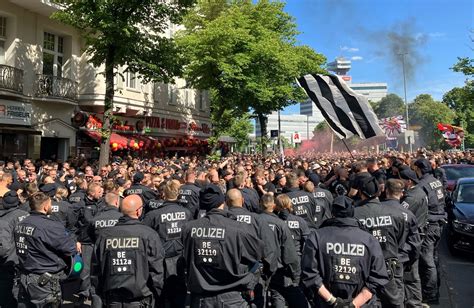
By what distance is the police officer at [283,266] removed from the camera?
518 cm

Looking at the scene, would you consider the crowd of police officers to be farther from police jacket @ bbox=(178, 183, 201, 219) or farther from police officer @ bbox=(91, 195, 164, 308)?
police jacket @ bbox=(178, 183, 201, 219)

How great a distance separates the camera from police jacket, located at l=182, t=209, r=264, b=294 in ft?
13.0

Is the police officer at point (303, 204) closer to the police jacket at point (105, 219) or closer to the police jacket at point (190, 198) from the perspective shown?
the police jacket at point (190, 198)

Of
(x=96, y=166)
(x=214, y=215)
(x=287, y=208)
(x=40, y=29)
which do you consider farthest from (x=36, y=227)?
(x=40, y=29)

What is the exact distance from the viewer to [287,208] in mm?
5805

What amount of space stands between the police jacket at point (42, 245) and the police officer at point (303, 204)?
10.9 feet

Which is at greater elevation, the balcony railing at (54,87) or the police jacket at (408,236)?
the balcony railing at (54,87)

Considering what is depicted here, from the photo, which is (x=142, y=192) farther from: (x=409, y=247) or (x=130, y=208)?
(x=409, y=247)

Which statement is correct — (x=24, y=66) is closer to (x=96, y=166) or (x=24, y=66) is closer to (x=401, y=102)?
(x=96, y=166)

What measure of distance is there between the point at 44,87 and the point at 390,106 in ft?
303

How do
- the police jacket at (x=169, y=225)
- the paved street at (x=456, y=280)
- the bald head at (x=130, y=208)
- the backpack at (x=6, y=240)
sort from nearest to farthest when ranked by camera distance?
1. the bald head at (x=130, y=208)
2. the backpack at (x=6, y=240)
3. the police jacket at (x=169, y=225)
4. the paved street at (x=456, y=280)

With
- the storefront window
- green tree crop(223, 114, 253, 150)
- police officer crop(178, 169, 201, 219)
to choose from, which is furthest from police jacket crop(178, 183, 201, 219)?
green tree crop(223, 114, 253, 150)

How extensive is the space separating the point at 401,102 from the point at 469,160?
82.6 metres

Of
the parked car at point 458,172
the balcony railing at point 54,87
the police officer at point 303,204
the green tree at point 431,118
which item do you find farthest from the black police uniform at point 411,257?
the green tree at point 431,118
